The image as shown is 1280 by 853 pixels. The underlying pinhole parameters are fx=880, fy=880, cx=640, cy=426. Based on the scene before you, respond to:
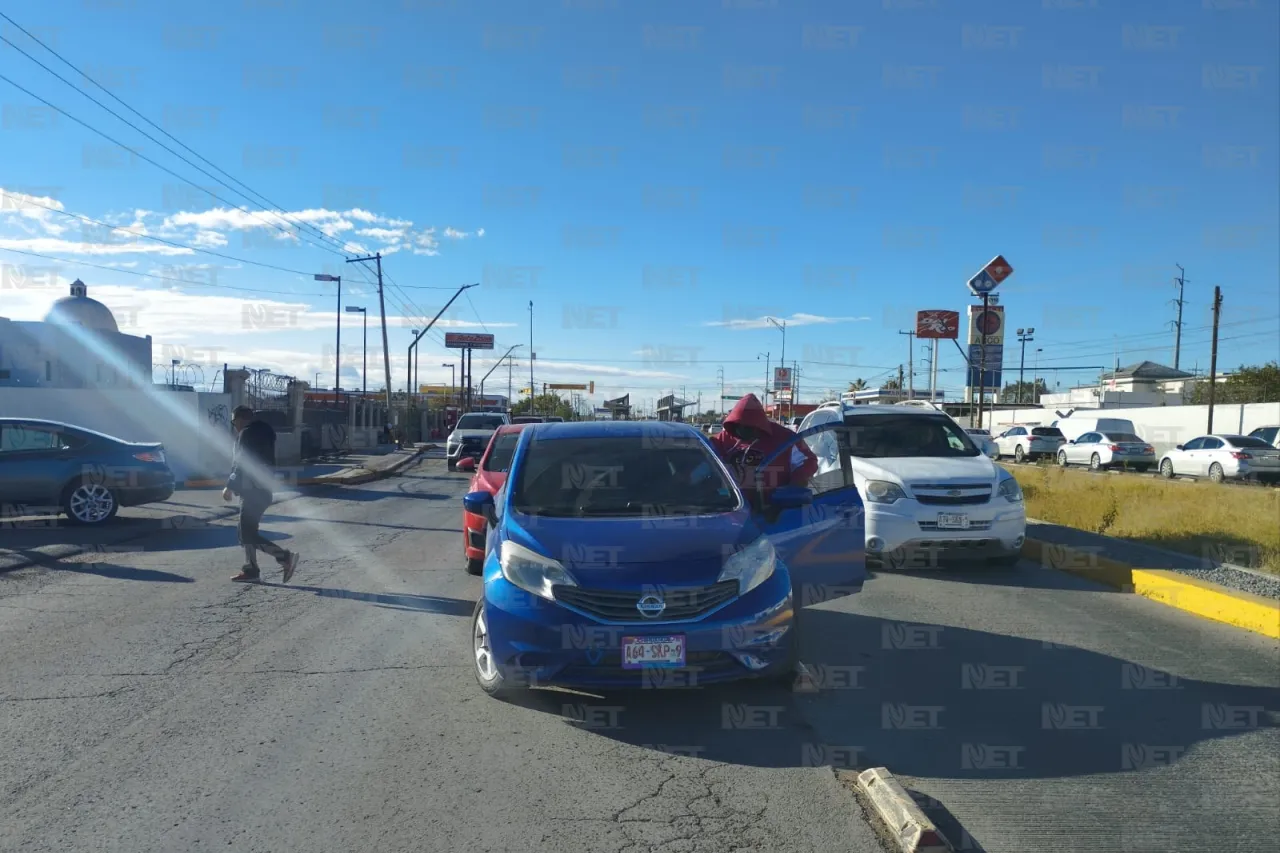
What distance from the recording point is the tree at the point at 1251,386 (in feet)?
188

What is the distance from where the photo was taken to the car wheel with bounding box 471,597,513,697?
16.4 ft

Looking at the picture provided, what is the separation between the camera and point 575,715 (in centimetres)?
512

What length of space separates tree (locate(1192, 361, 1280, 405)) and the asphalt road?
6114 cm

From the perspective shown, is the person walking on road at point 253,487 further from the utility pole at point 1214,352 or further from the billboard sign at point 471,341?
the billboard sign at point 471,341

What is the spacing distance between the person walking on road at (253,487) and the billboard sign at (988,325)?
586 inches

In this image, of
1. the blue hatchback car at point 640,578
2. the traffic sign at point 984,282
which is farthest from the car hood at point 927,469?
the traffic sign at point 984,282

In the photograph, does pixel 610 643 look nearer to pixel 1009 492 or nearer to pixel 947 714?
pixel 947 714

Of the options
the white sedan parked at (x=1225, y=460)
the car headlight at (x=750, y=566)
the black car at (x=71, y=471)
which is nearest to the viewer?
the car headlight at (x=750, y=566)

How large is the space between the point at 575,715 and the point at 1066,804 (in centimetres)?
257

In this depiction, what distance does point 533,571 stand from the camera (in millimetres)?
4965

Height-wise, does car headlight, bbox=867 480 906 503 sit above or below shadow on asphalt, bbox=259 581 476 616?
above

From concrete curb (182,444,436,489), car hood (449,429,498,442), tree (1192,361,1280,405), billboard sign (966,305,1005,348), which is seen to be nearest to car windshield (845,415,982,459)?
billboard sign (966,305,1005,348)

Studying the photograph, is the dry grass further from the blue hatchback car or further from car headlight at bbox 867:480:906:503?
the blue hatchback car

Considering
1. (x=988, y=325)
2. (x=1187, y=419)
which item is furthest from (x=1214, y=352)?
(x=988, y=325)
